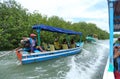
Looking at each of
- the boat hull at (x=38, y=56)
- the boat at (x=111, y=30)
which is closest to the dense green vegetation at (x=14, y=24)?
the boat hull at (x=38, y=56)

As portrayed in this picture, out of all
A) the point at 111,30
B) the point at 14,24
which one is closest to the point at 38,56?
the point at 111,30

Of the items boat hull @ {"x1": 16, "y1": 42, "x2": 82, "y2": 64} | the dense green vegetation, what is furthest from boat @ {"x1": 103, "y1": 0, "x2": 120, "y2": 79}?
the dense green vegetation

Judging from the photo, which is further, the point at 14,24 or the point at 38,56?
the point at 14,24

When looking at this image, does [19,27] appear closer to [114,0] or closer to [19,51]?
[19,51]

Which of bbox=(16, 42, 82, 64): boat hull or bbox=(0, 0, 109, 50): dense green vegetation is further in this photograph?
bbox=(0, 0, 109, 50): dense green vegetation

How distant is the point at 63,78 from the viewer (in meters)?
8.78

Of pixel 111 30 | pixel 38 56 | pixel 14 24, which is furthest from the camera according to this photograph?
pixel 14 24

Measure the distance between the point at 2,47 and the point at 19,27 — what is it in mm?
2627

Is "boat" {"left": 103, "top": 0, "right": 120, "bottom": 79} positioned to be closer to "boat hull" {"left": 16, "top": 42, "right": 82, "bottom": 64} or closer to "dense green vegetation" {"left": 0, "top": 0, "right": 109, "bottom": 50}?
"boat hull" {"left": 16, "top": 42, "right": 82, "bottom": 64}

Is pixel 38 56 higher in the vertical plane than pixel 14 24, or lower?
lower

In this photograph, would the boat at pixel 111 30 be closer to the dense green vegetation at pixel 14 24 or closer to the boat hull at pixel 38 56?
the boat hull at pixel 38 56

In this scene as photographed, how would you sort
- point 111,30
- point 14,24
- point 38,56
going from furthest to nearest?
point 14,24 → point 38,56 → point 111,30

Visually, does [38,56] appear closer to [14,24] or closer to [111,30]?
[111,30]

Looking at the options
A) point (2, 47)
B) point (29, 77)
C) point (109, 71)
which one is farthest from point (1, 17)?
point (109, 71)
